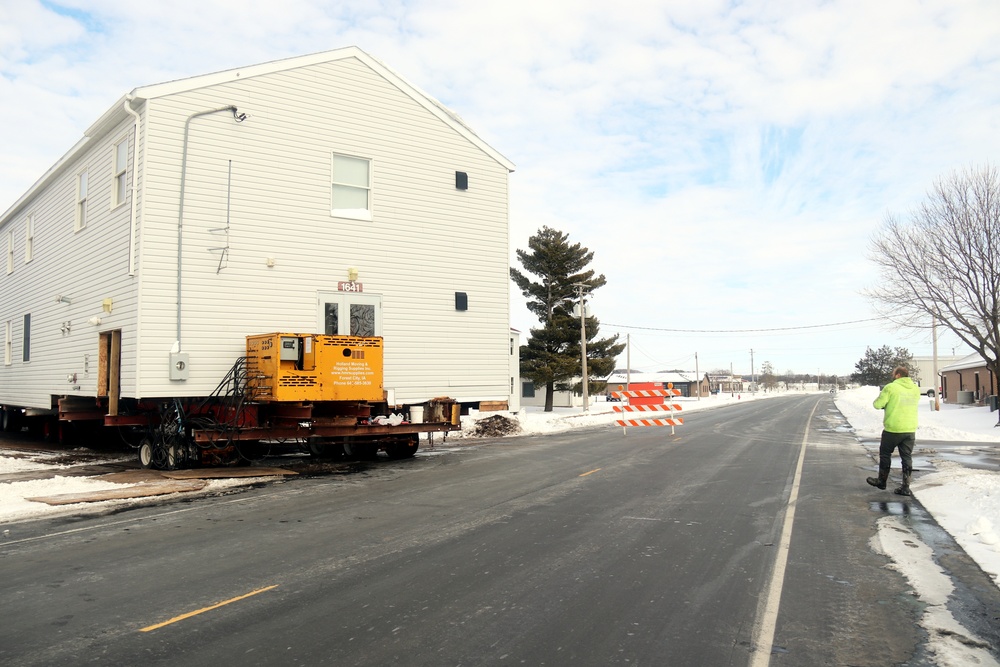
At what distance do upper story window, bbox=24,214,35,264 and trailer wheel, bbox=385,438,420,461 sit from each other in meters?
12.5

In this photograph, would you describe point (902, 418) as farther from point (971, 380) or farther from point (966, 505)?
point (971, 380)

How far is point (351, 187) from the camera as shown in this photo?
16.2m

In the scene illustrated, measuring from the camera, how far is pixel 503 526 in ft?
26.1

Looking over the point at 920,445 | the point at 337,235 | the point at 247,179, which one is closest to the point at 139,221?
the point at 247,179

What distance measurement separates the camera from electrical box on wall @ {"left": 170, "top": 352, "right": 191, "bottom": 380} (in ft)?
43.7

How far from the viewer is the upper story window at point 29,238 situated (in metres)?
19.9

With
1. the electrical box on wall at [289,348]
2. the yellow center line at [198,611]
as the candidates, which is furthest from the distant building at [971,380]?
the yellow center line at [198,611]

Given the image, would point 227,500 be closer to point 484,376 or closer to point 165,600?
point 165,600

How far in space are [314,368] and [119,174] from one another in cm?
616

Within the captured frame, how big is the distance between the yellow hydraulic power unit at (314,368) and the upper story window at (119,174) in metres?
4.30

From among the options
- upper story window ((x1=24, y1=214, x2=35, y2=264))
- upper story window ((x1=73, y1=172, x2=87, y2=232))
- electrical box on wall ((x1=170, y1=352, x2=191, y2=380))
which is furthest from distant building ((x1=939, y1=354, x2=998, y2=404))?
upper story window ((x1=24, y1=214, x2=35, y2=264))

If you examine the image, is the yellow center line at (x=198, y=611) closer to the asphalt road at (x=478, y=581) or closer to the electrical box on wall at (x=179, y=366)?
the asphalt road at (x=478, y=581)

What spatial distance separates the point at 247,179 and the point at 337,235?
7.21 feet

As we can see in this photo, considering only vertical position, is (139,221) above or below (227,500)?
above
